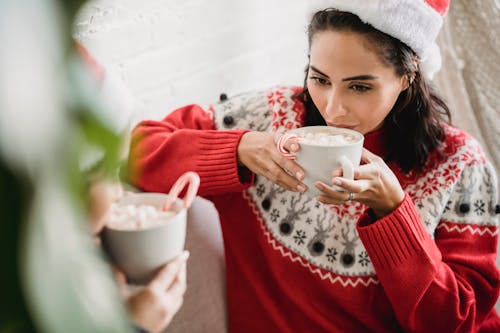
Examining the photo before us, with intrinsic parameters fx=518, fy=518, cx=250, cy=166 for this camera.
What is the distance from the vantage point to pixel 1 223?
0.27 m

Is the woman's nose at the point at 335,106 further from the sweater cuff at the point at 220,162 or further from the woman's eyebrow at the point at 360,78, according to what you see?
the sweater cuff at the point at 220,162

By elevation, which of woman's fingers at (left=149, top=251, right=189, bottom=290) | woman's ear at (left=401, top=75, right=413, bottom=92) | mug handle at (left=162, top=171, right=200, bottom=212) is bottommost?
woman's fingers at (left=149, top=251, right=189, bottom=290)

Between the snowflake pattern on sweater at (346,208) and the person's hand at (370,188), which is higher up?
the person's hand at (370,188)

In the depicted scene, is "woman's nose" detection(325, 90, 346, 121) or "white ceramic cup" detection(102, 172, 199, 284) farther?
"woman's nose" detection(325, 90, 346, 121)

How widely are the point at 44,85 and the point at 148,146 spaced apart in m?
0.86

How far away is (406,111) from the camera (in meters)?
1.21

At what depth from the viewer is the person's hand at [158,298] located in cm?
47

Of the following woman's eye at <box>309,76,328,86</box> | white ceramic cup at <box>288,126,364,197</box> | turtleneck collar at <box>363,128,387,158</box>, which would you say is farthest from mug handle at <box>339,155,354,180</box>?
turtleneck collar at <box>363,128,387,158</box>

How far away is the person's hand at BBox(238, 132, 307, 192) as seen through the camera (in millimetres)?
890

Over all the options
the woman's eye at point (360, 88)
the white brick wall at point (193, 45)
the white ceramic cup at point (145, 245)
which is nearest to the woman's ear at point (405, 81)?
the woman's eye at point (360, 88)

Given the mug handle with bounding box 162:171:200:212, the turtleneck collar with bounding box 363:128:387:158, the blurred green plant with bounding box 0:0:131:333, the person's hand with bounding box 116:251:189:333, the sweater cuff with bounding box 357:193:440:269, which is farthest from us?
the turtleneck collar with bounding box 363:128:387:158

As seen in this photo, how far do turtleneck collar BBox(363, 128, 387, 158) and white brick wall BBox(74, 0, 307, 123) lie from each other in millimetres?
509

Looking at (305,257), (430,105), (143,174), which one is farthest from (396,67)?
(143,174)

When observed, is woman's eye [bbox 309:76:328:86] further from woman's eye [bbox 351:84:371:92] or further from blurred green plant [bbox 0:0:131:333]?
blurred green plant [bbox 0:0:131:333]
